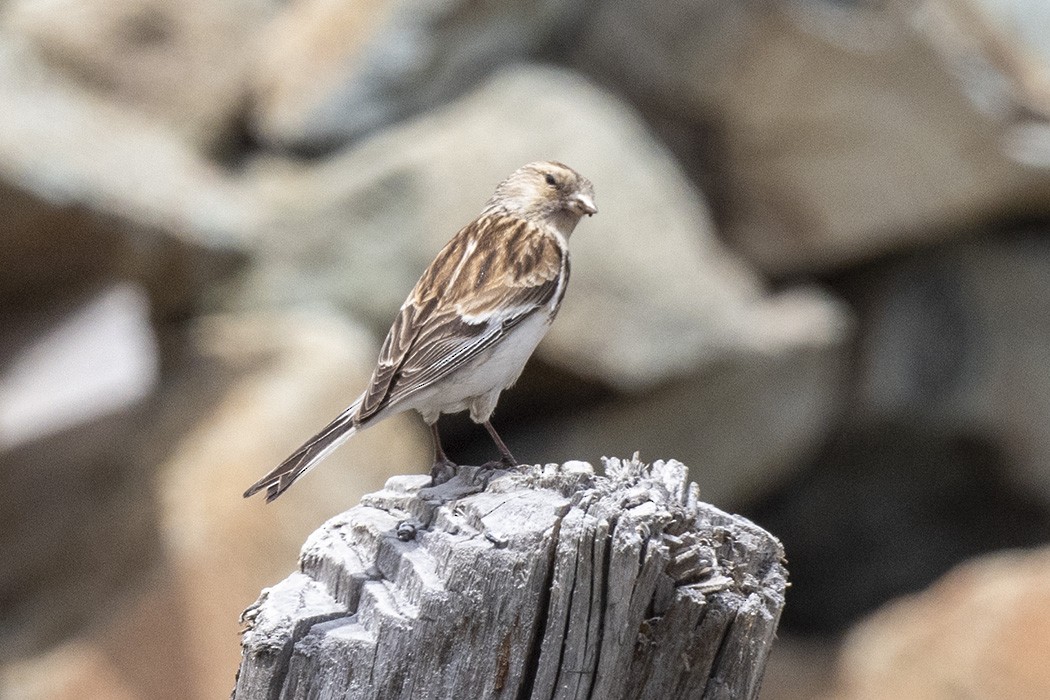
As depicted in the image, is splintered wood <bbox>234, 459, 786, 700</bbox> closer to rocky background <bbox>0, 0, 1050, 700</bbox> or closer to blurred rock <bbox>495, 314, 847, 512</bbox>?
rocky background <bbox>0, 0, 1050, 700</bbox>

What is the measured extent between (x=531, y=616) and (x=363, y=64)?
7.50 m

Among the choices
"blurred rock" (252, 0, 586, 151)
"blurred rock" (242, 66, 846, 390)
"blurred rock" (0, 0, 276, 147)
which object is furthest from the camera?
"blurred rock" (252, 0, 586, 151)

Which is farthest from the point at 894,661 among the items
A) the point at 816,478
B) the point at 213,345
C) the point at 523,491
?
the point at 523,491

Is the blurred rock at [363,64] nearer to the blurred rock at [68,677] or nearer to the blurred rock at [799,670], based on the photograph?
the blurred rock at [68,677]

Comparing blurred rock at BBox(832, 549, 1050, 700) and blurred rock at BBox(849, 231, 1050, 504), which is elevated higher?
blurred rock at BBox(849, 231, 1050, 504)

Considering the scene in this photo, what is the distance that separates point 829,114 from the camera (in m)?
11.1

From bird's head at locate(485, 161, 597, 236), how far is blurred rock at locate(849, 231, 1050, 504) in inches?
281

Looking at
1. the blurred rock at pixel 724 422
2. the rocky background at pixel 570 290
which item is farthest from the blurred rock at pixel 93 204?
the blurred rock at pixel 724 422

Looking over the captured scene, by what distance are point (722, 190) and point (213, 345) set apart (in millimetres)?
4924

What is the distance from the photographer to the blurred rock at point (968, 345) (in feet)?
37.9

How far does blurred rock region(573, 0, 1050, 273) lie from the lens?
1087 centimetres

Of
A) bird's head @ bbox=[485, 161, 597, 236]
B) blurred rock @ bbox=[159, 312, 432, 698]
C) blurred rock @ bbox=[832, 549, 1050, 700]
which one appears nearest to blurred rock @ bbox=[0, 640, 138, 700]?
blurred rock @ bbox=[159, 312, 432, 698]

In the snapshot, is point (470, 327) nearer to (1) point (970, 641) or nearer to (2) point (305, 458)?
(2) point (305, 458)

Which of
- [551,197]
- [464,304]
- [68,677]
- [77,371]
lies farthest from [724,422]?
[464,304]
